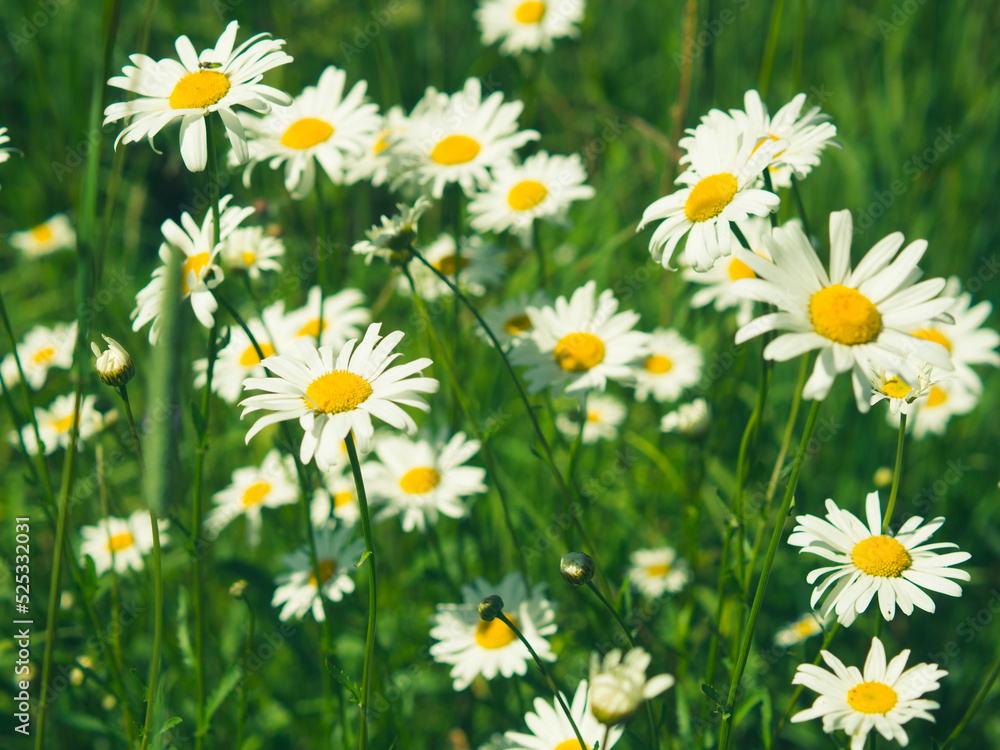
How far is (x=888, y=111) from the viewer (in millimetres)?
3412

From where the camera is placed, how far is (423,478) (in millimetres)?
2230

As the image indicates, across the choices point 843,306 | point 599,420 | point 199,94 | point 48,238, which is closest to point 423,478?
point 599,420

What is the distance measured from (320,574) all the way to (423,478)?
0.43 m

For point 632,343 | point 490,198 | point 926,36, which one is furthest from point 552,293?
point 926,36

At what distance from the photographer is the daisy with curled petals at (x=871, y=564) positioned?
131 cm

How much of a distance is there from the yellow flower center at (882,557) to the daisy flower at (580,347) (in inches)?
27.0

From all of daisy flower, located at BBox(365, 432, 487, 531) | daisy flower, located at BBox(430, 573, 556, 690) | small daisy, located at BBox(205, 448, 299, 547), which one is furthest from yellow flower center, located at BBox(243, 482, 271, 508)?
daisy flower, located at BBox(430, 573, 556, 690)

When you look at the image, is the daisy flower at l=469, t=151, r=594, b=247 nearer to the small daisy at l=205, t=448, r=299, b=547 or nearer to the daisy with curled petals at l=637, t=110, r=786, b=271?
the daisy with curled petals at l=637, t=110, r=786, b=271

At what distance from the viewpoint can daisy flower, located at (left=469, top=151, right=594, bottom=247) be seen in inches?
90.6

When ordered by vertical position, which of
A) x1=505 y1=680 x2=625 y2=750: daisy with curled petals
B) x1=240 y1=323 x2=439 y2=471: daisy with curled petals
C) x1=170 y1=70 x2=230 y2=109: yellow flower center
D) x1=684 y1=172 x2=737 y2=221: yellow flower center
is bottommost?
x1=505 y1=680 x2=625 y2=750: daisy with curled petals

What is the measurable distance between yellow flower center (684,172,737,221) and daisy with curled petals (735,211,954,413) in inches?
11.1

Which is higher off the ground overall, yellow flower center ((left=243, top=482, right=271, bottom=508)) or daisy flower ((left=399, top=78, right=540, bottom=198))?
daisy flower ((left=399, top=78, right=540, bottom=198))

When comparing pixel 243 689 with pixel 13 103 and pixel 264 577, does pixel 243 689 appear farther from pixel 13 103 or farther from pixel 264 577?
pixel 13 103

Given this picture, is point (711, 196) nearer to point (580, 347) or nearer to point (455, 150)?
point (580, 347)
